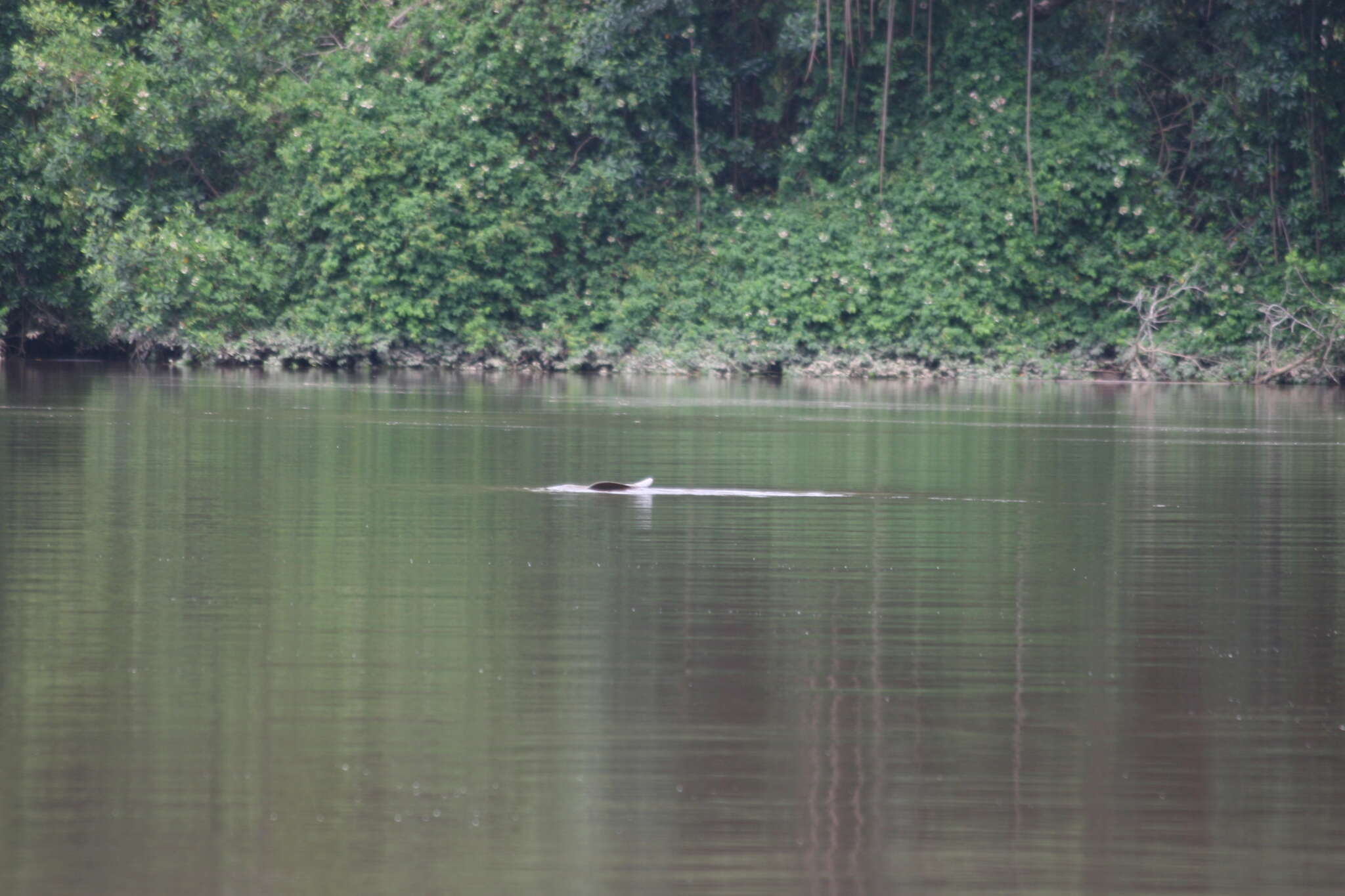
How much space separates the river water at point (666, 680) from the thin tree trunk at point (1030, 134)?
60.3ft

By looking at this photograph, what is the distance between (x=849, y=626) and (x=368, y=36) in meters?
30.2

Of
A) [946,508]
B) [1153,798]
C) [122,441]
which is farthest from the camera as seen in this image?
[122,441]

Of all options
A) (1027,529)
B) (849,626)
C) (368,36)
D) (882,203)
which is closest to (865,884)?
(849,626)

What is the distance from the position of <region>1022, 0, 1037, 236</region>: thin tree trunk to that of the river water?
1839 cm

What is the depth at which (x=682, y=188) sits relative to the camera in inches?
1542

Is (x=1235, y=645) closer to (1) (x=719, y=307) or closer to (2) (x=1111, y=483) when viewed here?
(2) (x=1111, y=483)

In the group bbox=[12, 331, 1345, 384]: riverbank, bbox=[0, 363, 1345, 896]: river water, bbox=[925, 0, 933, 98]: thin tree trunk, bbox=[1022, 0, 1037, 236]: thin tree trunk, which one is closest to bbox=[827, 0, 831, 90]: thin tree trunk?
bbox=[925, 0, 933, 98]: thin tree trunk

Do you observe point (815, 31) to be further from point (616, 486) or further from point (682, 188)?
point (616, 486)

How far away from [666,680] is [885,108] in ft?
91.3

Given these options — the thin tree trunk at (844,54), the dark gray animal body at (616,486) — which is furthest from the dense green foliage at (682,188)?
the dark gray animal body at (616,486)

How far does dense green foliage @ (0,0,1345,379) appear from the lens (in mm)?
35500

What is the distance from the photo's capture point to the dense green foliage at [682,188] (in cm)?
3550

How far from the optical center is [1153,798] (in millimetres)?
6391

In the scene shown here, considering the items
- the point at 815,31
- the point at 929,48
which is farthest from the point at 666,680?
the point at 929,48
